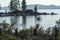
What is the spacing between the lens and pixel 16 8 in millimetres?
102562

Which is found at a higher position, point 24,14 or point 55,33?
point 55,33

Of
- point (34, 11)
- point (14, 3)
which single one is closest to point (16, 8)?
point (14, 3)

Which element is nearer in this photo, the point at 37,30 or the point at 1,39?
the point at 1,39

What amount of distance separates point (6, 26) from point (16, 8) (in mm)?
86715

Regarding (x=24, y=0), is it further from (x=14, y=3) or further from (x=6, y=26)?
(x=6, y=26)

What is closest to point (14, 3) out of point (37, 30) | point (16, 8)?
point (16, 8)

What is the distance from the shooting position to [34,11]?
115000mm

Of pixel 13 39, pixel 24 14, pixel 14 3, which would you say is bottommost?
pixel 24 14

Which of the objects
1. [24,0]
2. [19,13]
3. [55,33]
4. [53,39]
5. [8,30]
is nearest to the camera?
[53,39]

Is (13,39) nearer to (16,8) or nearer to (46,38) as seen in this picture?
(46,38)

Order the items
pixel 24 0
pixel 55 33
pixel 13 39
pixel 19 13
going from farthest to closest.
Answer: pixel 19 13, pixel 24 0, pixel 55 33, pixel 13 39

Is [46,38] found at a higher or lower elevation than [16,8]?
higher

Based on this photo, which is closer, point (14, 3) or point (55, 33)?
point (55, 33)

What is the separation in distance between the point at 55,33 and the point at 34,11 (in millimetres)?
100214
